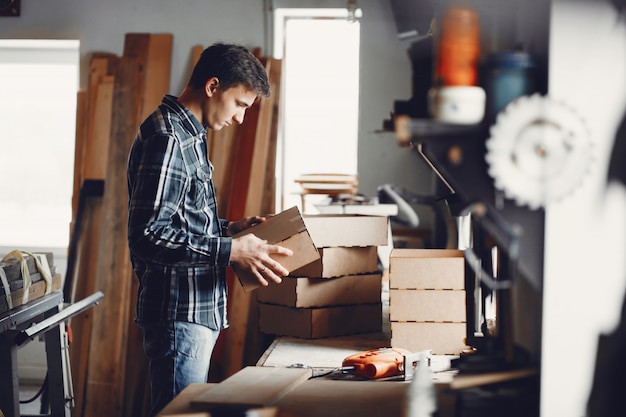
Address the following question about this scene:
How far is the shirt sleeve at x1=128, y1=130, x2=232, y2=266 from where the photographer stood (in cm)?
179

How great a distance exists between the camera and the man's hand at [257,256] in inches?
75.7

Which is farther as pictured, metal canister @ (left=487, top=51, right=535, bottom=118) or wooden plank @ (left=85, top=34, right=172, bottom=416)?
wooden plank @ (left=85, top=34, right=172, bottom=416)

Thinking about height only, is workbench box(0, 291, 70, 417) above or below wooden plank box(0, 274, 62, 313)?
below

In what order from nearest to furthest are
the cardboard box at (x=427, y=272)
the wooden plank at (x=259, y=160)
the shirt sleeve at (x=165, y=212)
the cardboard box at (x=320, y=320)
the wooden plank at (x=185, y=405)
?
the wooden plank at (x=185, y=405), the shirt sleeve at (x=165, y=212), the cardboard box at (x=427, y=272), the cardboard box at (x=320, y=320), the wooden plank at (x=259, y=160)

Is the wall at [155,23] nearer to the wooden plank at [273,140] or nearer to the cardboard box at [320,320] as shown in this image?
the wooden plank at [273,140]

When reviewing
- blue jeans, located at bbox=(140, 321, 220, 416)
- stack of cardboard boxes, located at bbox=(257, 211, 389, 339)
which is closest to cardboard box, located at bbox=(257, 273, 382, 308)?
stack of cardboard boxes, located at bbox=(257, 211, 389, 339)

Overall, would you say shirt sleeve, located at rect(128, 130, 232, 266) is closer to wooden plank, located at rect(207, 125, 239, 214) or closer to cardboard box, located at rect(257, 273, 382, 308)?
cardboard box, located at rect(257, 273, 382, 308)

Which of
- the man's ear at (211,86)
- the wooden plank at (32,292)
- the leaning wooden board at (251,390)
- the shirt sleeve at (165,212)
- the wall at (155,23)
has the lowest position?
the wooden plank at (32,292)

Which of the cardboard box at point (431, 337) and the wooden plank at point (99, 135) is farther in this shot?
the wooden plank at point (99, 135)

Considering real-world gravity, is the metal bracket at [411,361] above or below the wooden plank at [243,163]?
below

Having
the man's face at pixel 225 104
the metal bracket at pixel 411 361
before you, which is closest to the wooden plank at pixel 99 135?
the man's face at pixel 225 104

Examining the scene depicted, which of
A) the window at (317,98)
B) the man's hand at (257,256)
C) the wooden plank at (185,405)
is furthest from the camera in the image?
the window at (317,98)

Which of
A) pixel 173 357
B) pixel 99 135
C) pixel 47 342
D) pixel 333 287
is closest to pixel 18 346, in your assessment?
pixel 47 342

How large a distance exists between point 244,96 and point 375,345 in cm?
99
